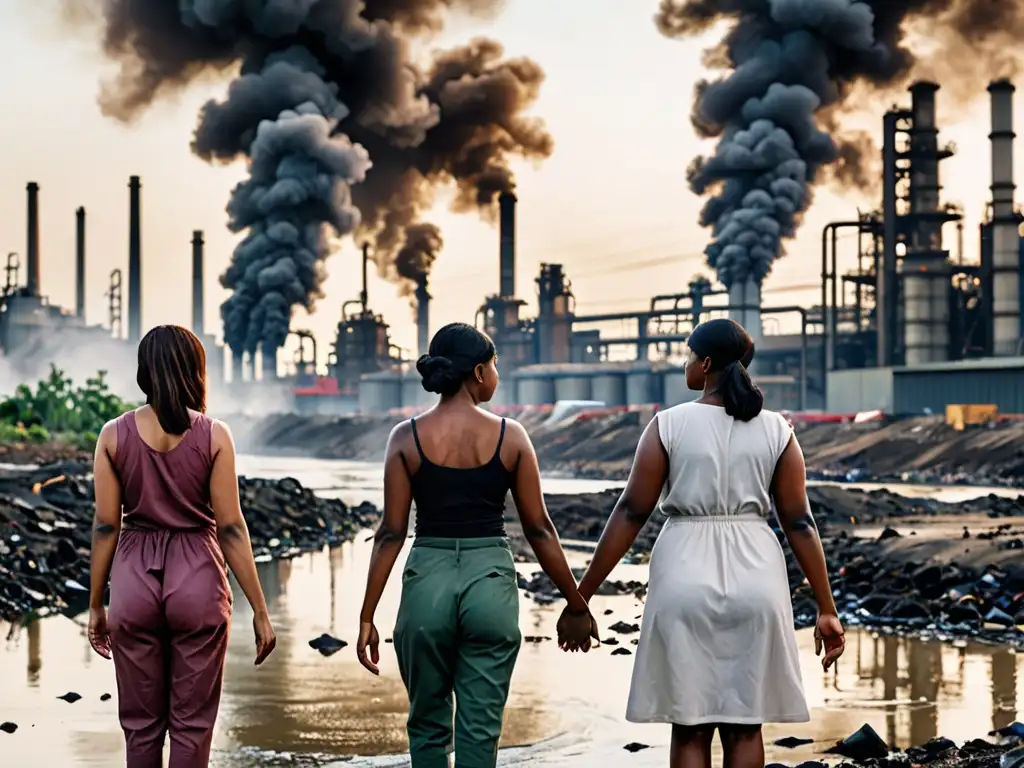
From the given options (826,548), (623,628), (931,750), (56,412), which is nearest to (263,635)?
(931,750)

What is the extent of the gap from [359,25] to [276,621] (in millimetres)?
61668

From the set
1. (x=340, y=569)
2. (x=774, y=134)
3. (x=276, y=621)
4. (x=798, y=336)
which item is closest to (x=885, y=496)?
(x=340, y=569)

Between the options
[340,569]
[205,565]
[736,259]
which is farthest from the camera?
[736,259]

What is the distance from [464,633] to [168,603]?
0.85m

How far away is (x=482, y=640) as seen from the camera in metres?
4.59

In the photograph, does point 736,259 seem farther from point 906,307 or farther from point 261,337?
point 261,337

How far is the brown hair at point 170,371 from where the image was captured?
4.49 metres

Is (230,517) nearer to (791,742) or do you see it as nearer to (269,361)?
(791,742)

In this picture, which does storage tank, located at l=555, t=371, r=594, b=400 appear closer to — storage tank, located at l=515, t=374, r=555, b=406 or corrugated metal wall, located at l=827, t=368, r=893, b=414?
storage tank, located at l=515, t=374, r=555, b=406

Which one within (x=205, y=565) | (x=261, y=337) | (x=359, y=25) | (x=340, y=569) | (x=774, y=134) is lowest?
(x=340, y=569)

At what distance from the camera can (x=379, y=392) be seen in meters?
91.9

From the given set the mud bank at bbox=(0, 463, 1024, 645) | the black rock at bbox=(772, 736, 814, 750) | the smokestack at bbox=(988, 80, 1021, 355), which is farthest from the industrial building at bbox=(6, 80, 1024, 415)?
the black rock at bbox=(772, 736, 814, 750)

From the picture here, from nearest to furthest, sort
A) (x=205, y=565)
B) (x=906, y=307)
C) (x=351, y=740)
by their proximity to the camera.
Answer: (x=205, y=565) → (x=351, y=740) → (x=906, y=307)

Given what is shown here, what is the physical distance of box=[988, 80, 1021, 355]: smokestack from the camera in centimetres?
5728
